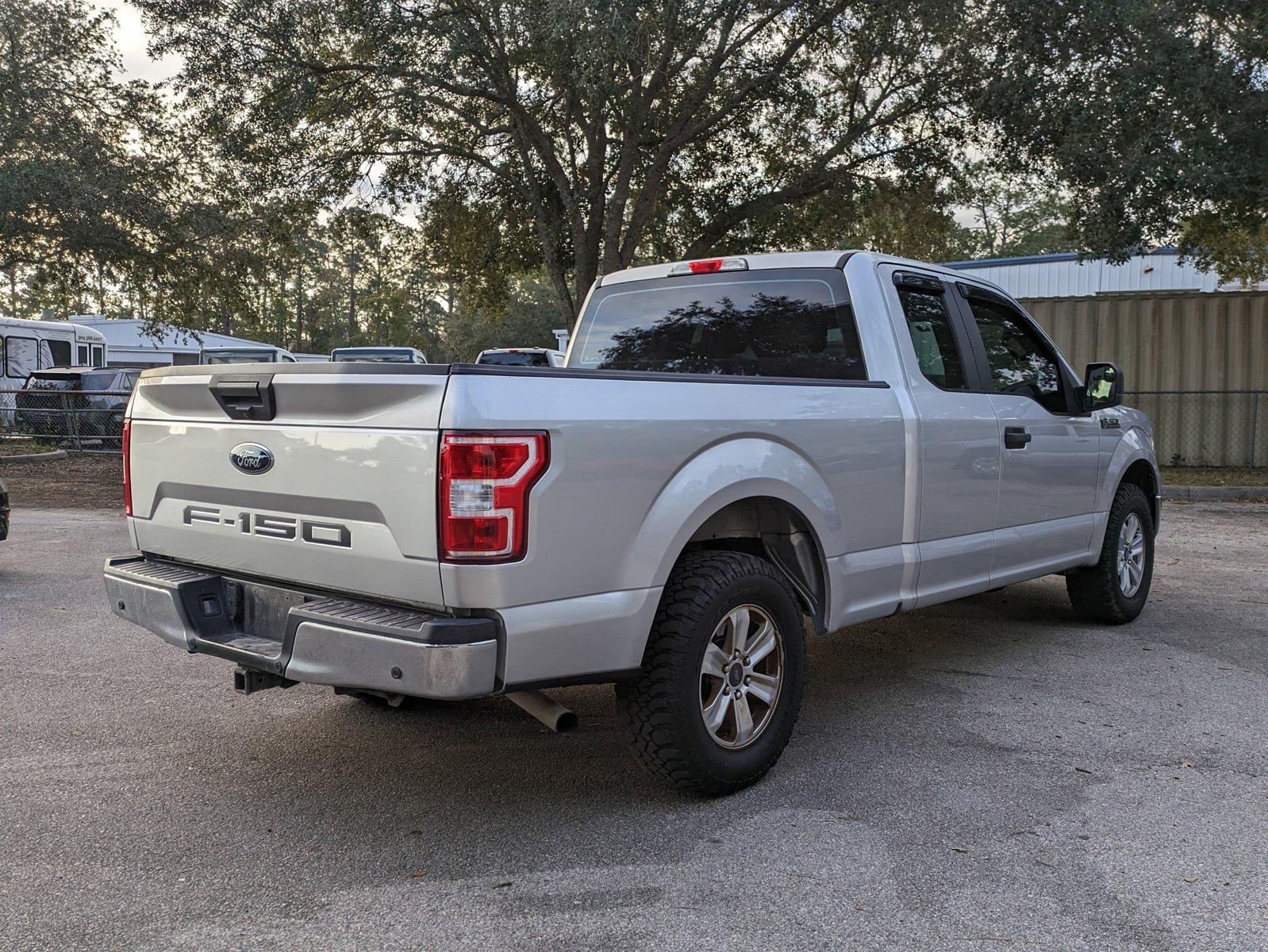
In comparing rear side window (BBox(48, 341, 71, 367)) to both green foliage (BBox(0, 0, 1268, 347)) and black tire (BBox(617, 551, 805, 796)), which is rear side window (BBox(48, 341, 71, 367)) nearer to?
green foliage (BBox(0, 0, 1268, 347))

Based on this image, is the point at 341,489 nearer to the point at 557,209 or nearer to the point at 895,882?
the point at 895,882

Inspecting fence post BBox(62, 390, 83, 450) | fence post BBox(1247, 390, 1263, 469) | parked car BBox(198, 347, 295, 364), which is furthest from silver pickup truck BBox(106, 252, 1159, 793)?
parked car BBox(198, 347, 295, 364)

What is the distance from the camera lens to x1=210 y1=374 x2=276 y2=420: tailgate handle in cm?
353

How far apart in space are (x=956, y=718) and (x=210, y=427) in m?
3.25

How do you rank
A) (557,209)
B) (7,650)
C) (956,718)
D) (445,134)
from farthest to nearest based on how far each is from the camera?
(557,209), (445,134), (7,650), (956,718)

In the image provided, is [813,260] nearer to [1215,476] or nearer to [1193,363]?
[1215,476]

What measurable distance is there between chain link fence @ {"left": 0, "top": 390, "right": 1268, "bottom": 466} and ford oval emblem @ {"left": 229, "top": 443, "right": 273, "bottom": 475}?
15.5 meters

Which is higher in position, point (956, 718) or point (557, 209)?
point (557, 209)

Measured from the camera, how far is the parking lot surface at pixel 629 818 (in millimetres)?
2957

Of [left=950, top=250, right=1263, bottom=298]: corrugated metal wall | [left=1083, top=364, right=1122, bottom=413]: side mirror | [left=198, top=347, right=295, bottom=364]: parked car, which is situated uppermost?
[left=950, top=250, right=1263, bottom=298]: corrugated metal wall

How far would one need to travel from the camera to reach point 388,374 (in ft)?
10.4

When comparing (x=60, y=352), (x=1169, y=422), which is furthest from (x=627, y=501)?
(x=60, y=352)

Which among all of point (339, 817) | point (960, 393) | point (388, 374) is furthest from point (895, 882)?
point (960, 393)

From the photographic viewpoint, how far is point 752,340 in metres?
4.93
